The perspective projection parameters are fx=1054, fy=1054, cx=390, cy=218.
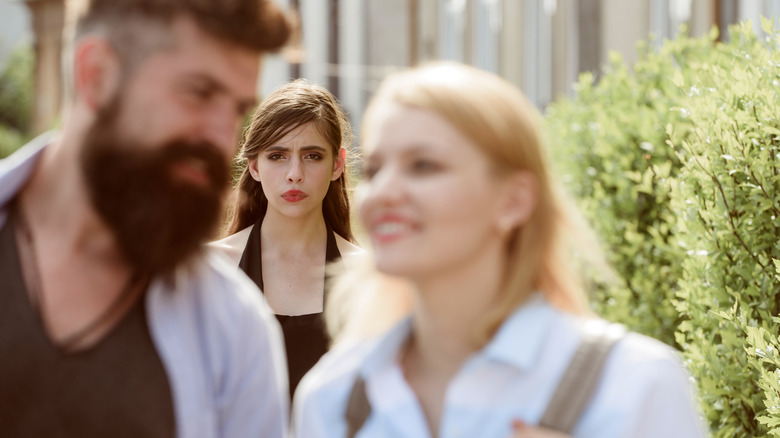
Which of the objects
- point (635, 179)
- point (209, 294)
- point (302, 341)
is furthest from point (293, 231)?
point (635, 179)

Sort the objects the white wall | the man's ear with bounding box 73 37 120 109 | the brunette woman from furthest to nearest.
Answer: the white wall, the brunette woman, the man's ear with bounding box 73 37 120 109

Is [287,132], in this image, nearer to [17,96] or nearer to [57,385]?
[57,385]

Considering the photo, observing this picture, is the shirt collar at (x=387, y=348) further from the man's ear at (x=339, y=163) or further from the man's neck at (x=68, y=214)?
the man's ear at (x=339, y=163)

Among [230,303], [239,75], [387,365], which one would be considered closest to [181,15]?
[239,75]

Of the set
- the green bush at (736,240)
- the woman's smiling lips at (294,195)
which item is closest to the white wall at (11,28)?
the woman's smiling lips at (294,195)

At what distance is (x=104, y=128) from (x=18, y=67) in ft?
183

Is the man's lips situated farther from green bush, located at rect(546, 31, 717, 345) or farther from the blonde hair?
green bush, located at rect(546, 31, 717, 345)

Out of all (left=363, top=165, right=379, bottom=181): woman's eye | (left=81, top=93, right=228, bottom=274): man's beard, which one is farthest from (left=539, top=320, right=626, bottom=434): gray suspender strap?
(left=81, top=93, right=228, bottom=274): man's beard

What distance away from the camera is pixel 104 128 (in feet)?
7.02

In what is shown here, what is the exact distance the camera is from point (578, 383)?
6.84 ft

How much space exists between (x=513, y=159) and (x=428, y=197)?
0.22m

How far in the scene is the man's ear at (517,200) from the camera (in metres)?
2.27

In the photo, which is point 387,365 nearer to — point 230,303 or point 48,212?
point 230,303

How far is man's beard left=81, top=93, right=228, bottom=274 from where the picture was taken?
2129 millimetres
